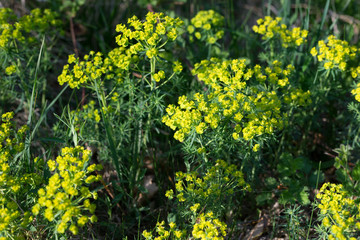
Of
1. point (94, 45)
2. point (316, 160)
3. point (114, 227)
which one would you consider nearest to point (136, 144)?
point (114, 227)

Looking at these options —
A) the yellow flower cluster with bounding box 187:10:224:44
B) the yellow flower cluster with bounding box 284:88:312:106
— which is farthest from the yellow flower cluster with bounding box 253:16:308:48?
the yellow flower cluster with bounding box 284:88:312:106

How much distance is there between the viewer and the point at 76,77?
277 cm

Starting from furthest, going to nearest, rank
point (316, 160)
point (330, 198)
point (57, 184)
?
1. point (316, 160)
2. point (330, 198)
3. point (57, 184)

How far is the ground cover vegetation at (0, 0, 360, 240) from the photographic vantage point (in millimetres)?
2414

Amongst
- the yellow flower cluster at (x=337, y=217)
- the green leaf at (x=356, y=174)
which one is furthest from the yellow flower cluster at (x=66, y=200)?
the green leaf at (x=356, y=174)

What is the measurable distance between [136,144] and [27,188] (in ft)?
3.02

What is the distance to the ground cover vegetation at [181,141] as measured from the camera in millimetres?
2414

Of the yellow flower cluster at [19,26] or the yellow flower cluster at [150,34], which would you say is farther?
the yellow flower cluster at [19,26]

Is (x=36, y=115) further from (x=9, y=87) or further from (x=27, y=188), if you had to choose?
(x=27, y=188)

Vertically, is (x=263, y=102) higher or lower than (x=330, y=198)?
higher

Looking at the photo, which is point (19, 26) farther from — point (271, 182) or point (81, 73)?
point (271, 182)

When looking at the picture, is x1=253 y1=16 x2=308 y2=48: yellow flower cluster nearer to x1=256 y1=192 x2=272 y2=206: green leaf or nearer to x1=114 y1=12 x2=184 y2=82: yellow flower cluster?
x1=114 y1=12 x2=184 y2=82: yellow flower cluster

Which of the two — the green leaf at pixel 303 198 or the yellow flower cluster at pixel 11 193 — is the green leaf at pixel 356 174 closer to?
the green leaf at pixel 303 198

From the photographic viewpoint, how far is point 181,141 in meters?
2.52
